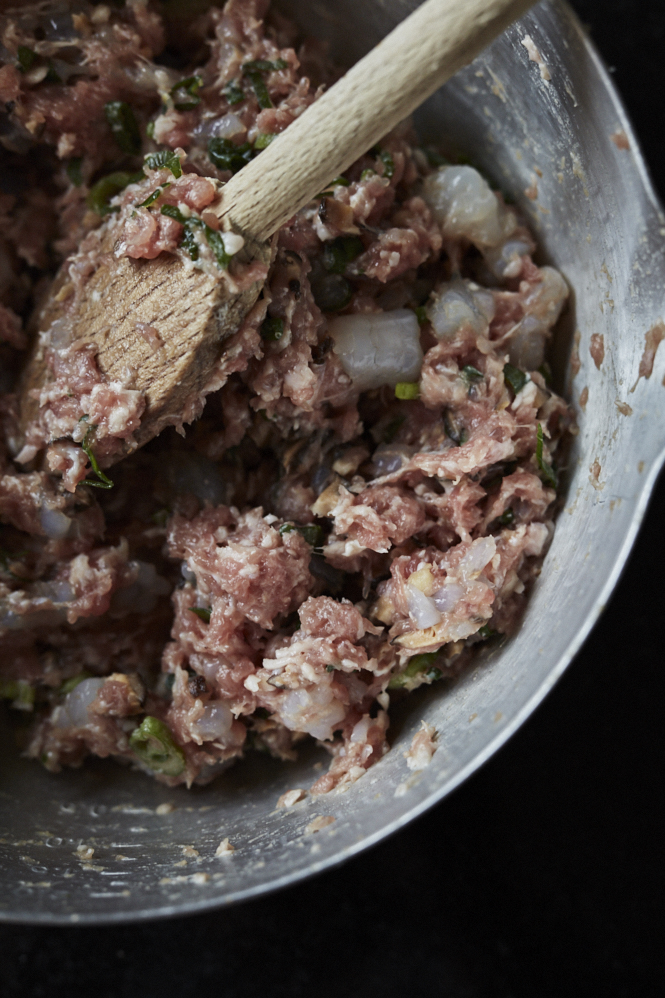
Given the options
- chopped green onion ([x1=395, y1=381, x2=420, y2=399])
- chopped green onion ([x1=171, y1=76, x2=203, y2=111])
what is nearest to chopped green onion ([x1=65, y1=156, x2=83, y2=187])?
chopped green onion ([x1=171, y1=76, x2=203, y2=111])

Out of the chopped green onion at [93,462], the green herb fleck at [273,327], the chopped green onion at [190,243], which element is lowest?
the chopped green onion at [93,462]

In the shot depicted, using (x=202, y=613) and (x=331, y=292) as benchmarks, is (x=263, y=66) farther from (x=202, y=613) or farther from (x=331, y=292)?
(x=202, y=613)

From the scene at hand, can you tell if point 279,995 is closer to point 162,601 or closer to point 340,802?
point 340,802

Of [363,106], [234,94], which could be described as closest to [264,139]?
[234,94]

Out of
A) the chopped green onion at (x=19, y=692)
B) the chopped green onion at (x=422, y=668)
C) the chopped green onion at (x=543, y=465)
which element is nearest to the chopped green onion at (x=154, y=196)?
the chopped green onion at (x=543, y=465)

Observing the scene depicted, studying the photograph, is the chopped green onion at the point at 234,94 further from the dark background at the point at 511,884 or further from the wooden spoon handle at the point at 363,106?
the dark background at the point at 511,884
